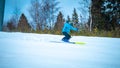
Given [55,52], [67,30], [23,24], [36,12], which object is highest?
[36,12]

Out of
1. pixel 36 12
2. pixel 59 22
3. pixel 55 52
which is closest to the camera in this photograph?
pixel 55 52

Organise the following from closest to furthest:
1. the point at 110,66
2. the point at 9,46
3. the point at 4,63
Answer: the point at 110,66, the point at 4,63, the point at 9,46

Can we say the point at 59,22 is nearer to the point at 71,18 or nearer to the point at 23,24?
the point at 71,18

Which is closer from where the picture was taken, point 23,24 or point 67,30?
point 67,30

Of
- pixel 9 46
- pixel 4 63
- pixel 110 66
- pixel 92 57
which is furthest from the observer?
pixel 9 46

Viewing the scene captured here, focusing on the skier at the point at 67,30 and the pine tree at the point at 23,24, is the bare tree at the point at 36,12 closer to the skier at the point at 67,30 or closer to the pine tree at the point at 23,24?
the pine tree at the point at 23,24

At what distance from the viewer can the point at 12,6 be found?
378cm

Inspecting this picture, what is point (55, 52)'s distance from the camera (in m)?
3.29

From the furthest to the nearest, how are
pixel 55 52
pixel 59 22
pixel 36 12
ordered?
1. pixel 36 12
2. pixel 59 22
3. pixel 55 52

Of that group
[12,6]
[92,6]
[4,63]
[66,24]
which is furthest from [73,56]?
[12,6]

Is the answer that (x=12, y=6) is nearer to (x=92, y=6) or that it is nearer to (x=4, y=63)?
(x=4, y=63)

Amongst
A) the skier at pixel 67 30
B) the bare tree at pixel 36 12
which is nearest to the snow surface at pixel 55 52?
the skier at pixel 67 30

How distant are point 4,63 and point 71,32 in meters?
1.14

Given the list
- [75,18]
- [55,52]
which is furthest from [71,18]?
[55,52]
